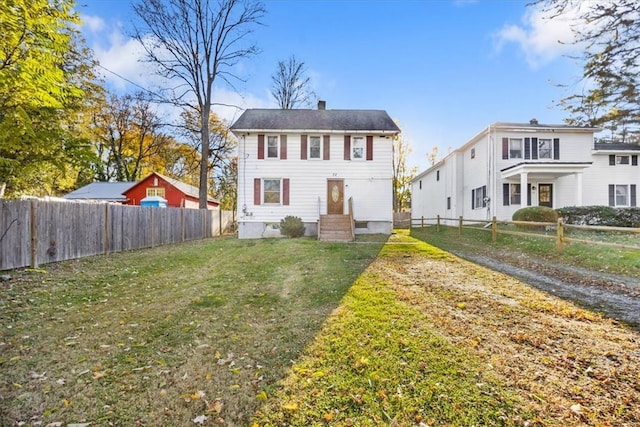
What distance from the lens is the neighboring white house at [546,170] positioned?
1655cm

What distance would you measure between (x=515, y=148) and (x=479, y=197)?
126 inches

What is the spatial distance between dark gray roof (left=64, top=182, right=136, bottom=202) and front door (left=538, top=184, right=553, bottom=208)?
31.5 meters

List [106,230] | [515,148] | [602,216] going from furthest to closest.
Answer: [515,148] < [602,216] < [106,230]

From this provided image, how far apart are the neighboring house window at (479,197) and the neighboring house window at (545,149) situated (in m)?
3.34

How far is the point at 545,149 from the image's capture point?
1723 cm

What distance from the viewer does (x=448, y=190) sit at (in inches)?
856

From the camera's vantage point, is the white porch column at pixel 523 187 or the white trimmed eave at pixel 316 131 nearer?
the white porch column at pixel 523 187

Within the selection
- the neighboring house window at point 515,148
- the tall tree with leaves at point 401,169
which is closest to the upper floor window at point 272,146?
the neighboring house window at point 515,148

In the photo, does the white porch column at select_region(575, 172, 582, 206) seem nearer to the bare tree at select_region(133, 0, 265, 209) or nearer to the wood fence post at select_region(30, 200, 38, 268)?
the bare tree at select_region(133, 0, 265, 209)

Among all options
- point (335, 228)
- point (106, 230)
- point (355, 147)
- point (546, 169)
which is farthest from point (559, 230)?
point (106, 230)

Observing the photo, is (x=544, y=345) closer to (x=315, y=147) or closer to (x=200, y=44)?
(x=315, y=147)

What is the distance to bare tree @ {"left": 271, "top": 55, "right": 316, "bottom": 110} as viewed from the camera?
87.7ft

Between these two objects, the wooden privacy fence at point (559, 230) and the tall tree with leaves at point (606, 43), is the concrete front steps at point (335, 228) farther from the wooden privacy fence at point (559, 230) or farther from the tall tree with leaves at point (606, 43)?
the tall tree with leaves at point (606, 43)

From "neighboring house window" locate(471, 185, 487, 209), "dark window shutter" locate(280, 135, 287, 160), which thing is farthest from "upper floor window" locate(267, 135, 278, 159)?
"neighboring house window" locate(471, 185, 487, 209)
